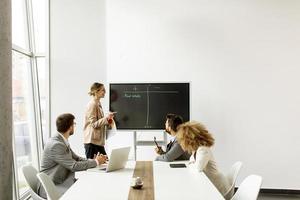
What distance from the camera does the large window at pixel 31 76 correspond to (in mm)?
4941

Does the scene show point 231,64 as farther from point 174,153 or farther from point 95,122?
point 95,122

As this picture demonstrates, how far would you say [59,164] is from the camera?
124 inches

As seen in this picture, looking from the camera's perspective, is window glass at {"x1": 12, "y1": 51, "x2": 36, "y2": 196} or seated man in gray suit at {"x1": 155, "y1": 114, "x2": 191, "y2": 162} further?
window glass at {"x1": 12, "y1": 51, "x2": 36, "y2": 196}

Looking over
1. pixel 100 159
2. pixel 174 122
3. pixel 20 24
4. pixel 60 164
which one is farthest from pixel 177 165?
pixel 20 24

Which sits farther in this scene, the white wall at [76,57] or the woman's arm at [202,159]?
the white wall at [76,57]

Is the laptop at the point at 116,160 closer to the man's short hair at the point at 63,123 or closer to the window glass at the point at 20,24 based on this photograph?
the man's short hair at the point at 63,123

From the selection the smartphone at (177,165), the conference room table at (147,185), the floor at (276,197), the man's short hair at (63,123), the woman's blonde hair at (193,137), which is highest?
the man's short hair at (63,123)

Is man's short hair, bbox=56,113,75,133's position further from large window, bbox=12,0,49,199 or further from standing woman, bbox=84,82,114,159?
large window, bbox=12,0,49,199

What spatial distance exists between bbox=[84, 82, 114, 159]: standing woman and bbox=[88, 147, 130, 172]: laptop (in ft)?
3.99

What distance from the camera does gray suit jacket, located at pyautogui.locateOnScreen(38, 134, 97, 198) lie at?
122 inches

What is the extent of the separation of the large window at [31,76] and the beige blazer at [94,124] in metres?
1.15

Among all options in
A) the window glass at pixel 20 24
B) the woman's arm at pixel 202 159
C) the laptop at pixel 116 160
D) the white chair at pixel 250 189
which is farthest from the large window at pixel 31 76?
the white chair at pixel 250 189

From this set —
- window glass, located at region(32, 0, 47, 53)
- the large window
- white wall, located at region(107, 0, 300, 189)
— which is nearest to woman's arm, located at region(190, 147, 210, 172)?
white wall, located at region(107, 0, 300, 189)

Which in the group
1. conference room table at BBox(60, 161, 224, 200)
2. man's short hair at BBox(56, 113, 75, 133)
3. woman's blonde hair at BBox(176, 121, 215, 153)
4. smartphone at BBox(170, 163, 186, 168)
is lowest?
smartphone at BBox(170, 163, 186, 168)
